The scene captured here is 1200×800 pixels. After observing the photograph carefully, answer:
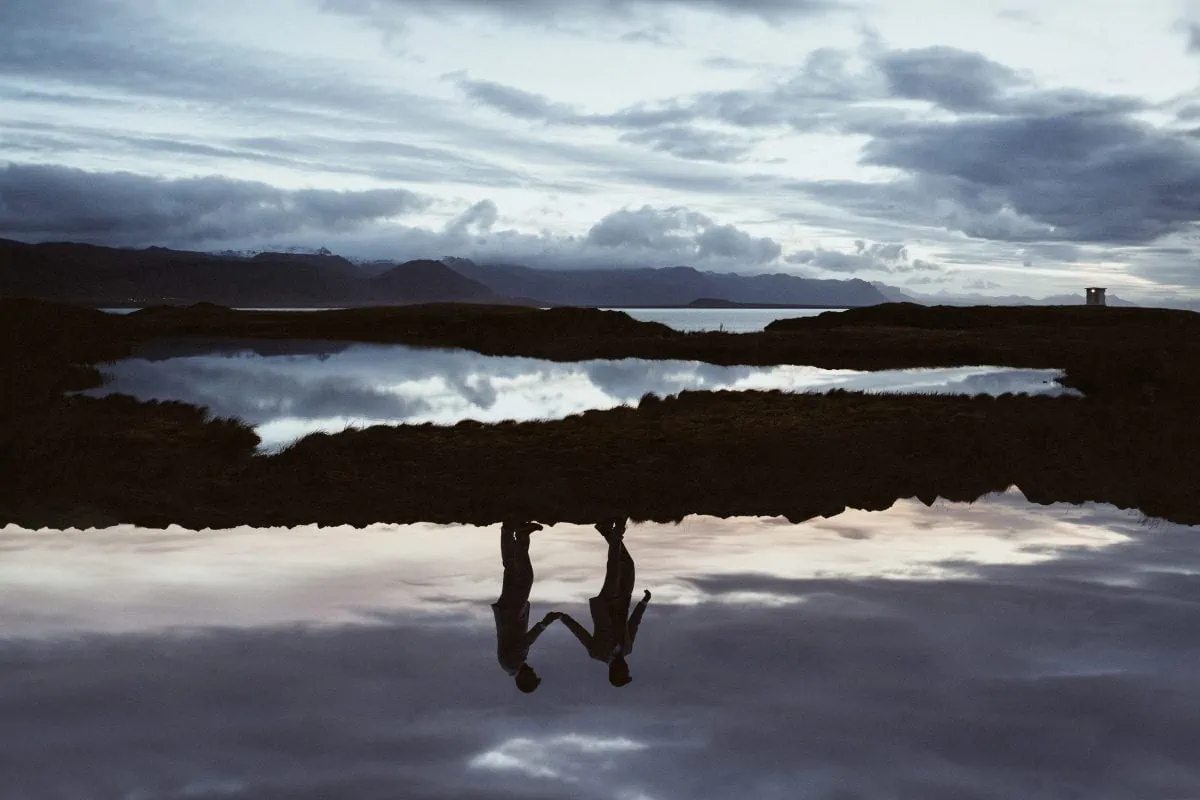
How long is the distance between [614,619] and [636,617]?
298 mm

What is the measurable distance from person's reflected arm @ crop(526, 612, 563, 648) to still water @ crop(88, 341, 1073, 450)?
15.6m

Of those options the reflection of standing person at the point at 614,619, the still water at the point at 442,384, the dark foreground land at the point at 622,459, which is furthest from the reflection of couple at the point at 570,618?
the still water at the point at 442,384

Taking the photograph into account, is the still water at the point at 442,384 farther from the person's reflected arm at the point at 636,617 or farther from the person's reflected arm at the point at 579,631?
the person's reflected arm at the point at 579,631

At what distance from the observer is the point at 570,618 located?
38.5ft

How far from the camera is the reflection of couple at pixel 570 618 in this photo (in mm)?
10867

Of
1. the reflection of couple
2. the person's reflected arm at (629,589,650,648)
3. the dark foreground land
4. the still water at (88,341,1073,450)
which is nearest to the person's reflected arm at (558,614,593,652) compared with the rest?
the reflection of couple

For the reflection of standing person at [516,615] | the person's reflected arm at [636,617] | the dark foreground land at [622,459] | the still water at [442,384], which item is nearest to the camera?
the reflection of standing person at [516,615]

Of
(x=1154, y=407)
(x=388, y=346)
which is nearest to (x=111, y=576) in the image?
(x=1154, y=407)

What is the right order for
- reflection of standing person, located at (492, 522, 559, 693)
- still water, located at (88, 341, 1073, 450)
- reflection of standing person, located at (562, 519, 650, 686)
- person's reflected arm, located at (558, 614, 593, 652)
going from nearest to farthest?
reflection of standing person, located at (492, 522, 559, 693)
reflection of standing person, located at (562, 519, 650, 686)
person's reflected arm, located at (558, 614, 593, 652)
still water, located at (88, 341, 1073, 450)

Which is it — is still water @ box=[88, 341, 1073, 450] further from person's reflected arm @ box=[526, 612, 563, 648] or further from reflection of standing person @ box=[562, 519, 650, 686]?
person's reflected arm @ box=[526, 612, 563, 648]

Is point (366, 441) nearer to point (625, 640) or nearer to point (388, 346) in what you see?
point (625, 640)

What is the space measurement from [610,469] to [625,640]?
1106cm

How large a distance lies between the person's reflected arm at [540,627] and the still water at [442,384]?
15613 millimetres

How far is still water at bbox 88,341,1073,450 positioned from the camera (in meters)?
34.2
